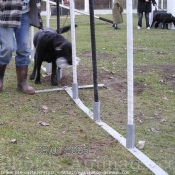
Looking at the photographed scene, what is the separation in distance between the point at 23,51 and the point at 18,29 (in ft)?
0.96

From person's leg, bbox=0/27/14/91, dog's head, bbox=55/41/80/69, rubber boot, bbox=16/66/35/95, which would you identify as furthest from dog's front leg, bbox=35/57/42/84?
person's leg, bbox=0/27/14/91

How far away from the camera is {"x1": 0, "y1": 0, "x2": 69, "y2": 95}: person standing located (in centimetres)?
468

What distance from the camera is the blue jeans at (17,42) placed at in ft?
15.6

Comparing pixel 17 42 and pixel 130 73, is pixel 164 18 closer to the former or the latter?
pixel 17 42

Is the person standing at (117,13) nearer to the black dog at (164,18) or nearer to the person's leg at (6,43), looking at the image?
the black dog at (164,18)

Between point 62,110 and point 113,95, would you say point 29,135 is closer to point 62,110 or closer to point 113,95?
point 62,110

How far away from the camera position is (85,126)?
3873mm

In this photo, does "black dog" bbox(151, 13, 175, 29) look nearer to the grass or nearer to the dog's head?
the grass

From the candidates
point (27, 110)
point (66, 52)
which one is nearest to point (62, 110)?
point (27, 110)

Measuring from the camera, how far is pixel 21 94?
5.10 m

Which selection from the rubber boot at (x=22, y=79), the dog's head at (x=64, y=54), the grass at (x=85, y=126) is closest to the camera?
the grass at (x=85, y=126)

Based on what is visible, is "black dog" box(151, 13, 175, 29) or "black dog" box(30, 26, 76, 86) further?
"black dog" box(151, 13, 175, 29)

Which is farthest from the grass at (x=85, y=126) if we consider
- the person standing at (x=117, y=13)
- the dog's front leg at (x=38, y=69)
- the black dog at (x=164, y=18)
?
the black dog at (x=164, y=18)

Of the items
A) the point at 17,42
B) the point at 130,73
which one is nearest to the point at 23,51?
the point at 17,42
